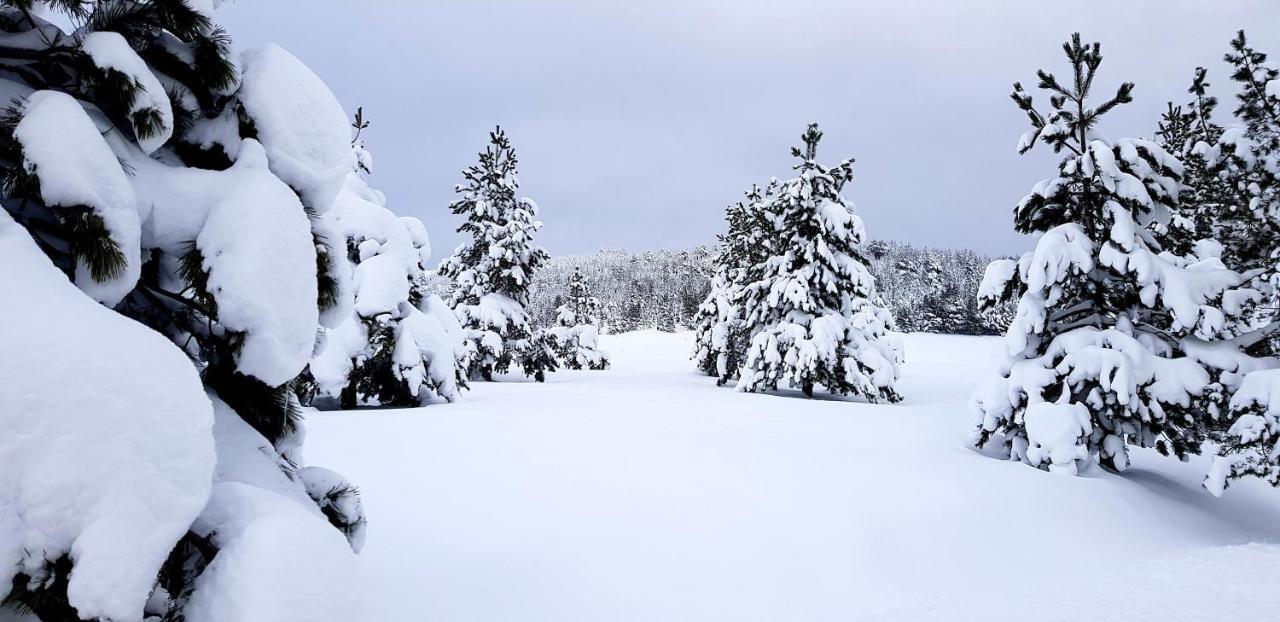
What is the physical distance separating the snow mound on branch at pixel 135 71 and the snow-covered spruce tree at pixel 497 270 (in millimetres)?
18342

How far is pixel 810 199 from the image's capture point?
51.7 ft

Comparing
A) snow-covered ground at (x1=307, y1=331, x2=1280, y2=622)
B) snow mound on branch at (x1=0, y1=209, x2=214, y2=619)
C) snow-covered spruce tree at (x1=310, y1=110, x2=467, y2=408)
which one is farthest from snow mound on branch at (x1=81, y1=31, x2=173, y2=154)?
snow-covered spruce tree at (x1=310, y1=110, x2=467, y2=408)

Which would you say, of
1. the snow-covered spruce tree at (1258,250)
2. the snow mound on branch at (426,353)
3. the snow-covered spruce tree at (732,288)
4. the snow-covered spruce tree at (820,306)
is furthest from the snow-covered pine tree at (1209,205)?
the snow mound on branch at (426,353)

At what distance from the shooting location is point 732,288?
936 inches

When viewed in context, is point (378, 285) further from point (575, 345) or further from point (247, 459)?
point (575, 345)

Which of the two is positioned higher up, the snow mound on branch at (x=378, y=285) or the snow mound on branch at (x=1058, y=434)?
the snow mound on branch at (x=378, y=285)

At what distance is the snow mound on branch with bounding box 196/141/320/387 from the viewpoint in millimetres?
2105

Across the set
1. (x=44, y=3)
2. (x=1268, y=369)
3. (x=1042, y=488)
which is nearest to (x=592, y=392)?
(x=1042, y=488)

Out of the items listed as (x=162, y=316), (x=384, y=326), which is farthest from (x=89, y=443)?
(x=384, y=326)

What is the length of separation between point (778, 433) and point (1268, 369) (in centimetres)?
554

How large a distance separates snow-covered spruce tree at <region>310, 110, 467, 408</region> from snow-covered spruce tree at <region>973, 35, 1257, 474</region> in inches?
383

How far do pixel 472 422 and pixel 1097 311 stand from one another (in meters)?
8.50

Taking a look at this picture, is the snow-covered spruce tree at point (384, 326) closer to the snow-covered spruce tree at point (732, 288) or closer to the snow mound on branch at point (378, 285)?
the snow mound on branch at point (378, 285)

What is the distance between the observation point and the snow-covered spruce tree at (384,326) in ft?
35.4
